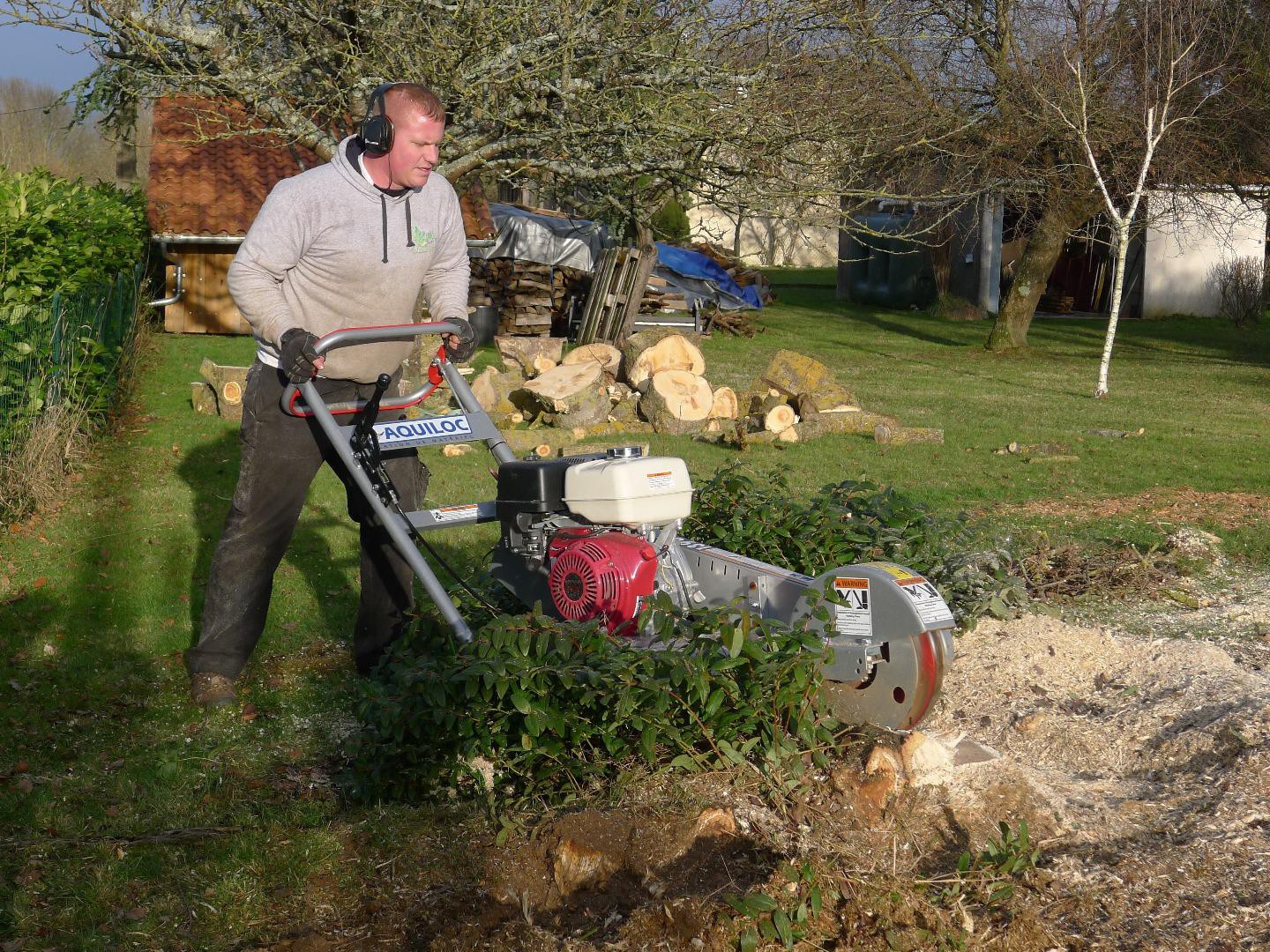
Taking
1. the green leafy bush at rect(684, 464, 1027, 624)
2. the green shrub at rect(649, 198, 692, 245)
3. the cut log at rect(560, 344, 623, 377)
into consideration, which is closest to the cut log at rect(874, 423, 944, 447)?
the cut log at rect(560, 344, 623, 377)

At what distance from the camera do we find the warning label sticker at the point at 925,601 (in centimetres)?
333

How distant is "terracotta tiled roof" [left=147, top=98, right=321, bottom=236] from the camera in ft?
60.0

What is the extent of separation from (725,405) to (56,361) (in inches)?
231

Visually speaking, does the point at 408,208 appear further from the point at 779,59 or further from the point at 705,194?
the point at 779,59

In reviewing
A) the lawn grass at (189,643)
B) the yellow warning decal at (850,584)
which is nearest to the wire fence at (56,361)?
the lawn grass at (189,643)

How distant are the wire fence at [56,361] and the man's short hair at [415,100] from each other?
13.1ft

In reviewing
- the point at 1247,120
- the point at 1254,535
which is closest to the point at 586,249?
the point at 1247,120

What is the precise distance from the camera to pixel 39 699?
15.4 ft

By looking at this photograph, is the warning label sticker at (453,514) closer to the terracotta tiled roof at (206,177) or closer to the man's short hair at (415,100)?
the man's short hair at (415,100)

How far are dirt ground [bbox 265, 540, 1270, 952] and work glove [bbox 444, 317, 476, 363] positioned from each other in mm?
1701

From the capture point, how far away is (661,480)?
371 cm

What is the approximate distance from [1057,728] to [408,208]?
2770mm

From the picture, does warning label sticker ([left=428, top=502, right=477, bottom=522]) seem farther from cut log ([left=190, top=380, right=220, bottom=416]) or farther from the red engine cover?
cut log ([left=190, top=380, right=220, bottom=416])

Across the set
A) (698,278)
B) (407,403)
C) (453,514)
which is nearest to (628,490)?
(453,514)
